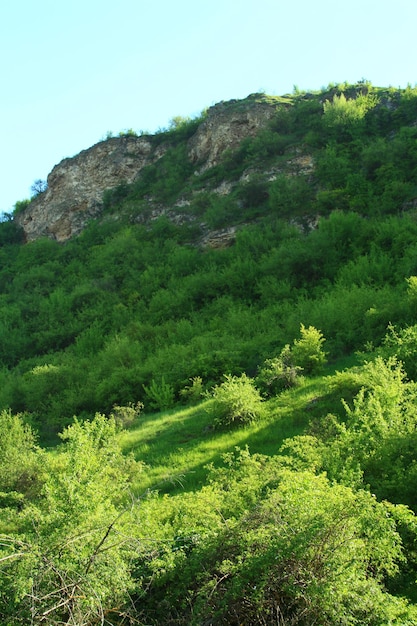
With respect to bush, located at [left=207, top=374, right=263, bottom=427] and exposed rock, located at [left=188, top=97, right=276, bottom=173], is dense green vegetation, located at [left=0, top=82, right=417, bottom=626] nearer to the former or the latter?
bush, located at [left=207, top=374, right=263, bottom=427]

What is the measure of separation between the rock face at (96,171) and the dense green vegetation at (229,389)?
172 cm

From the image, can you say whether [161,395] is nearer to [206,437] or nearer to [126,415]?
[126,415]

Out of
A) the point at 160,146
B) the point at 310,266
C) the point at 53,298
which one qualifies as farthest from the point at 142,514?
the point at 160,146

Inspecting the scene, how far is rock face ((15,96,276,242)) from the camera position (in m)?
48.9

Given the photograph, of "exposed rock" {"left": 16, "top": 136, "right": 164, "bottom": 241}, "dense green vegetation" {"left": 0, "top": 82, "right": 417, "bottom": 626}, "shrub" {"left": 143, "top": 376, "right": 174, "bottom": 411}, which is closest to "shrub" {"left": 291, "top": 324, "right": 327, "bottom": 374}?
"dense green vegetation" {"left": 0, "top": 82, "right": 417, "bottom": 626}

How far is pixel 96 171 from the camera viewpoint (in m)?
54.5

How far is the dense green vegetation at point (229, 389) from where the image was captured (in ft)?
16.6

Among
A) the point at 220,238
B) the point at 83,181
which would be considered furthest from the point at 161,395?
the point at 83,181

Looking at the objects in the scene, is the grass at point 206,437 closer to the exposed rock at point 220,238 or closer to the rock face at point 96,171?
the exposed rock at point 220,238

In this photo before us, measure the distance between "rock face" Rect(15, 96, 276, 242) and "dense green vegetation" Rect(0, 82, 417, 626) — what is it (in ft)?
5.65

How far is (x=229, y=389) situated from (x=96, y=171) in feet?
146

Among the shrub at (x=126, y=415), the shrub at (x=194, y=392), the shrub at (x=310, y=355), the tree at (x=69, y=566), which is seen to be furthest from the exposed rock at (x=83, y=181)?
the tree at (x=69, y=566)

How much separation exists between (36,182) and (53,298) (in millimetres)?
28975

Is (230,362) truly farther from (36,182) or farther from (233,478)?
(36,182)
